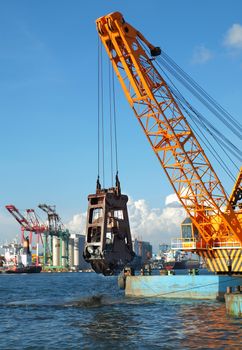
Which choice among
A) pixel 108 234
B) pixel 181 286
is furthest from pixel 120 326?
pixel 181 286

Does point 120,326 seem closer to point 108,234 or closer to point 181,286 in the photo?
point 108,234

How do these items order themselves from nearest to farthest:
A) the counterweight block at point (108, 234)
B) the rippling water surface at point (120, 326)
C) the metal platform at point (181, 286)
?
the rippling water surface at point (120, 326) < the counterweight block at point (108, 234) < the metal platform at point (181, 286)

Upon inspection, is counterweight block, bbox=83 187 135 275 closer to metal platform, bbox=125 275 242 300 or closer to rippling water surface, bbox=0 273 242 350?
rippling water surface, bbox=0 273 242 350

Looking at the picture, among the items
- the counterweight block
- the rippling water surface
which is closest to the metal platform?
the rippling water surface

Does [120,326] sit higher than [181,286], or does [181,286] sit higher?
[181,286]

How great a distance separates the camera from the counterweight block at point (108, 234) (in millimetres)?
33812

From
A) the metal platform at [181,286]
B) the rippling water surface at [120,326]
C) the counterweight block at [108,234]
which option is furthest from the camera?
the metal platform at [181,286]

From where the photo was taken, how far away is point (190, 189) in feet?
153

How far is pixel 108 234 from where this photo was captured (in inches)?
1411

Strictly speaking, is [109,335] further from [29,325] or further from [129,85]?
[129,85]

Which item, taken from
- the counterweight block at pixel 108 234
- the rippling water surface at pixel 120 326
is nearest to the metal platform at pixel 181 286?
the rippling water surface at pixel 120 326

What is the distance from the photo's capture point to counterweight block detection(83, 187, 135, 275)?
33812 mm

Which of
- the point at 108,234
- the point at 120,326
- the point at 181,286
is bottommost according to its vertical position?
the point at 120,326

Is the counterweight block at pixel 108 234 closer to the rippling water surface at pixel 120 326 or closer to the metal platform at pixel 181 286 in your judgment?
the rippling water surface at pixel 120 326
